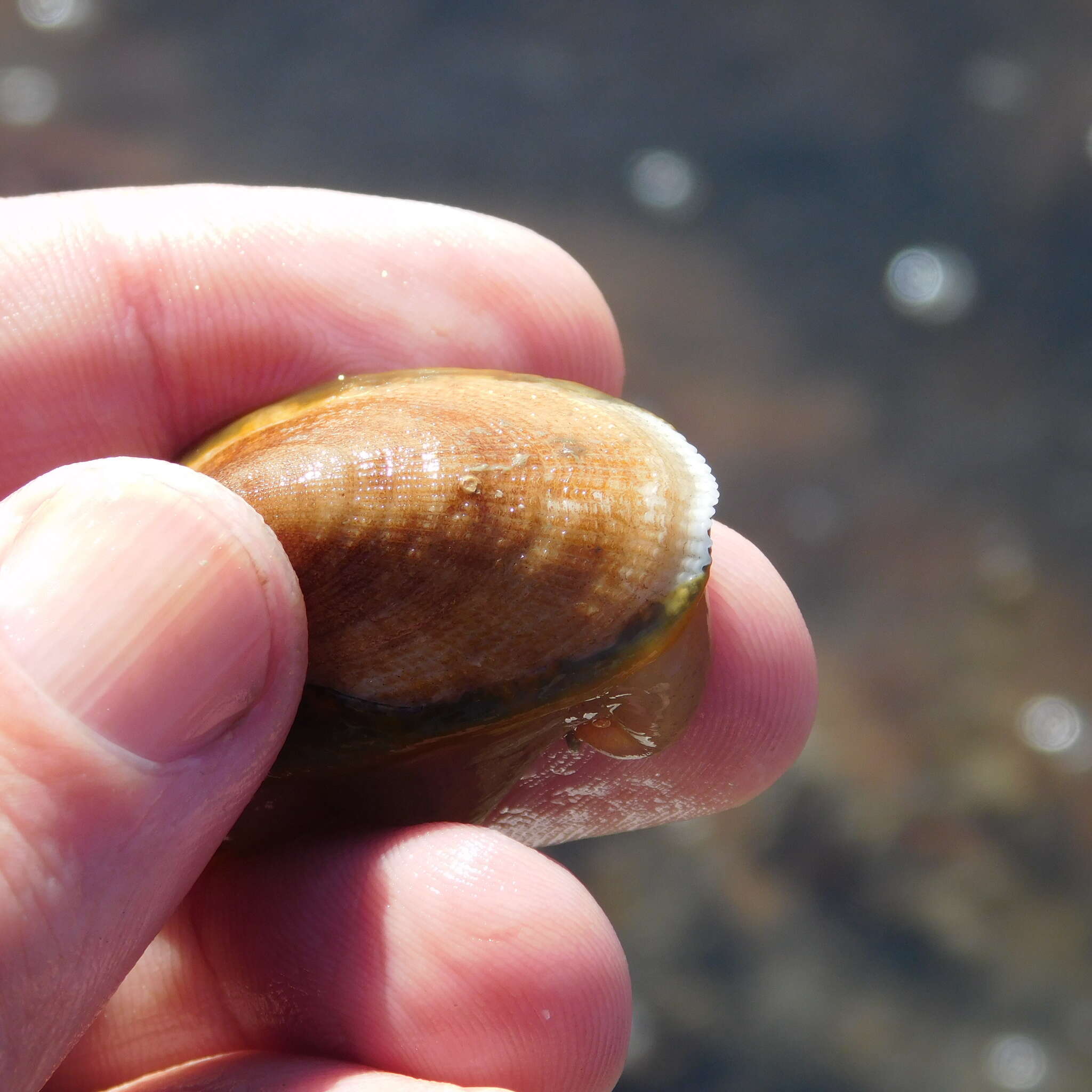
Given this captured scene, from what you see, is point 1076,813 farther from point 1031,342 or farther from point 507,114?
point 507,114

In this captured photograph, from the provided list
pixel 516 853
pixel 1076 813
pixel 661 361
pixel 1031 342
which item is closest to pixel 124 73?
pixel 661 361

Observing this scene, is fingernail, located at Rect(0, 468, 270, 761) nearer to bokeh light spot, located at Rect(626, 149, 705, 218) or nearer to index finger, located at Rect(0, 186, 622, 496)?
index finger, located at Rect(0, 186, 622, 496)

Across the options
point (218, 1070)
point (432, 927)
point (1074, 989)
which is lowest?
point (1074, 989)

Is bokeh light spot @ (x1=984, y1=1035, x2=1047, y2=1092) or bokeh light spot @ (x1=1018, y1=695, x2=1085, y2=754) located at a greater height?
bokeh light spot @ (x1=1018, y1=695, x2=1085, y2=754)

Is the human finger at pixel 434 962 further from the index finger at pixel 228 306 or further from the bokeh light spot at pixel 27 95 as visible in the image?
the bokeh light spot at pixel 27 95

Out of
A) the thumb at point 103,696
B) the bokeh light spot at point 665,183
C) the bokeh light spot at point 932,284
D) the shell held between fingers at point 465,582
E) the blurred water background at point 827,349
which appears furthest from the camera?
the bokeh light spot at point 665,183

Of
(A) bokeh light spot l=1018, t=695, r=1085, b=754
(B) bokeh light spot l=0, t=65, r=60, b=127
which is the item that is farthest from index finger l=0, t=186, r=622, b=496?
(B) bokeh light spot l=0, t=65, r=60, b=127

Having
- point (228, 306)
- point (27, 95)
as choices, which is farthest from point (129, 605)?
point (27, 95)

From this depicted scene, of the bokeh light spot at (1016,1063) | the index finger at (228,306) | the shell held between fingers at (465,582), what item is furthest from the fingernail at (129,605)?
the bokeh light spot at (1016,1063)
